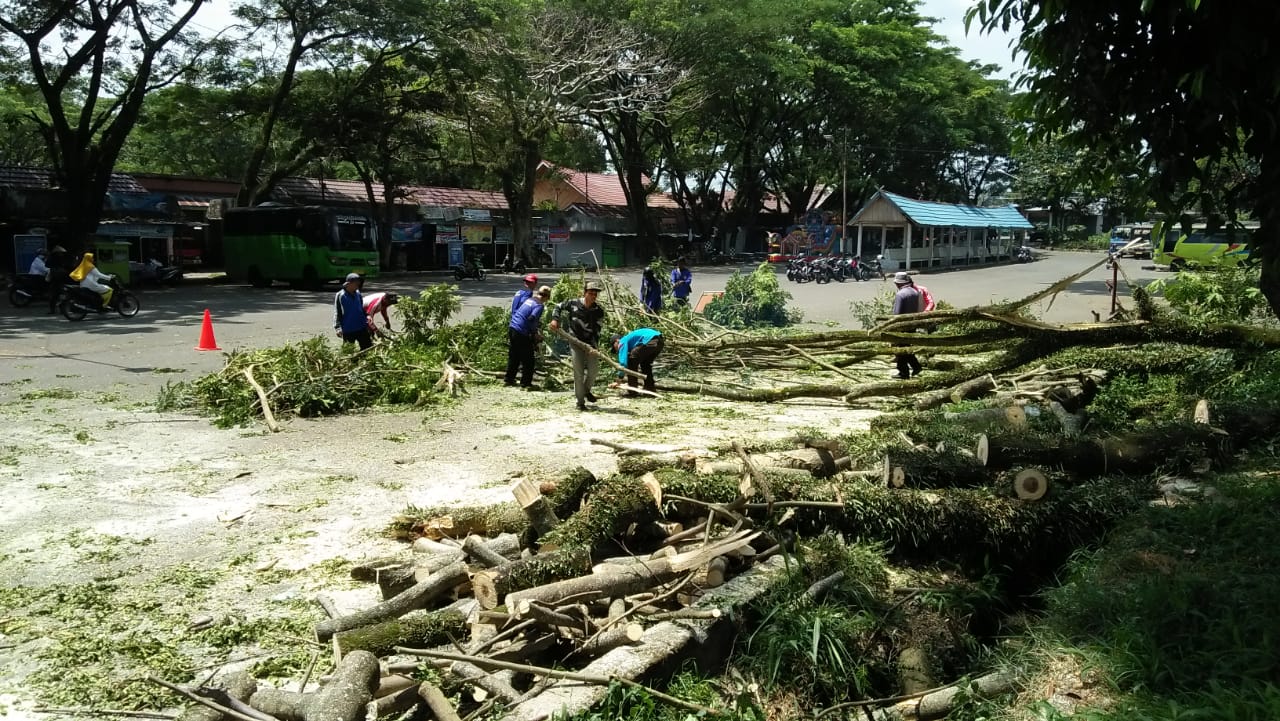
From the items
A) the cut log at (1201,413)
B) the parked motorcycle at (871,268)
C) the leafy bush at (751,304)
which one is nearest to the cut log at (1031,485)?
the cut log at (1201,413)

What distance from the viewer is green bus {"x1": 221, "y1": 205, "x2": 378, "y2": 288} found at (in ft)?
94.3

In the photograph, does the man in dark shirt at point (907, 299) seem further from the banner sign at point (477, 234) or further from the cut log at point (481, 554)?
the banner sign at point (477, 234)

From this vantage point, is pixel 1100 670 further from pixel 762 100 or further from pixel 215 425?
pixel 762 100

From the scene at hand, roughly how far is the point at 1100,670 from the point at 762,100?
42.2 m

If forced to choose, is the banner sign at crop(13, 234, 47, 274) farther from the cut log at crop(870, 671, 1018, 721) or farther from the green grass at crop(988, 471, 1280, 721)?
the green grass at crop(988, 471, 1280, 721)

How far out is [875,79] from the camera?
140 feet

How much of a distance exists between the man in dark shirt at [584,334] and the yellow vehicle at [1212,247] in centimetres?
581

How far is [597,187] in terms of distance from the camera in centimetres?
5444

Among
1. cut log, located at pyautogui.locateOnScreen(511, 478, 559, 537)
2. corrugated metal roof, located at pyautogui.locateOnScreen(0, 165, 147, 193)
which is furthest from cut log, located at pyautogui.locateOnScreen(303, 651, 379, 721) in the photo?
corrugated metal roof, located at pyautogui.locateOnScreen(0, 165, 147, 193)

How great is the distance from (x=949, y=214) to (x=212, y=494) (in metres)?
44.2

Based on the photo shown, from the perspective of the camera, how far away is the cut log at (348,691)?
11.3 feet

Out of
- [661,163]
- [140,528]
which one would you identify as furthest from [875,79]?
[140,528]

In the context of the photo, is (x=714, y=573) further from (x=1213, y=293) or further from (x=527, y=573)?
(x=1213, y=293)

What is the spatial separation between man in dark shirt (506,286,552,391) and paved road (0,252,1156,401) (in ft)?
14.0
